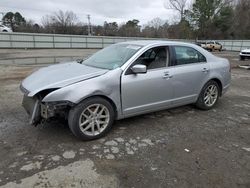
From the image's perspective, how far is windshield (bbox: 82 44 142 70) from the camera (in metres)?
3.63

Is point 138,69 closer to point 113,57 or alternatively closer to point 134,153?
point 113,57

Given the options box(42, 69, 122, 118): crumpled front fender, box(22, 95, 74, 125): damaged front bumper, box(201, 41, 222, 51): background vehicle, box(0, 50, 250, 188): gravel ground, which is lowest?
box(0, 50, 250, 188): gravel ground

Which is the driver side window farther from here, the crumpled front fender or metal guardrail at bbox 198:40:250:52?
metal guardrail at bbox 198:40:250:52

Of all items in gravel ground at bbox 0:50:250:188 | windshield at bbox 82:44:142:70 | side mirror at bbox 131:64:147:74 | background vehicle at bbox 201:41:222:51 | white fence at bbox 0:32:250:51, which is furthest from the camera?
background vehicle at bbox 201:41:222:51

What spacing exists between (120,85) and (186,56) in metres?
1.72

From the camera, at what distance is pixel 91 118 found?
3.21 metres

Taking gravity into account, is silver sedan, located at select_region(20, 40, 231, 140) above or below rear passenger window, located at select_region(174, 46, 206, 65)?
below

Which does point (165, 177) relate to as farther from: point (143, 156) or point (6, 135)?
point (6, 135)

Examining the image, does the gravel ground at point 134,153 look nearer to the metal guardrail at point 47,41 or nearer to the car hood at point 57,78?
the car hood at point 57,78

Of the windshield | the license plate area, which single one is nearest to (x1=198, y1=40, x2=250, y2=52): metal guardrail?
the windshield

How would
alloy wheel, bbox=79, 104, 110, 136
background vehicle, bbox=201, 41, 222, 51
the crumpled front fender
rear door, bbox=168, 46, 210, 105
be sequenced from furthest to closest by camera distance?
1. background vehicle, bbox=201, 41, 222, 51
2. rear door, bbox=168, 46, 210, 105
3. alloy wheel, bbox=79, 104, 110, 136
4. the crumpled front fender

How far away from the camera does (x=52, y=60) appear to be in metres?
12.7

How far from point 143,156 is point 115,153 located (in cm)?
38

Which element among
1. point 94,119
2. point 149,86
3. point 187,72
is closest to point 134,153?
point 94,119
